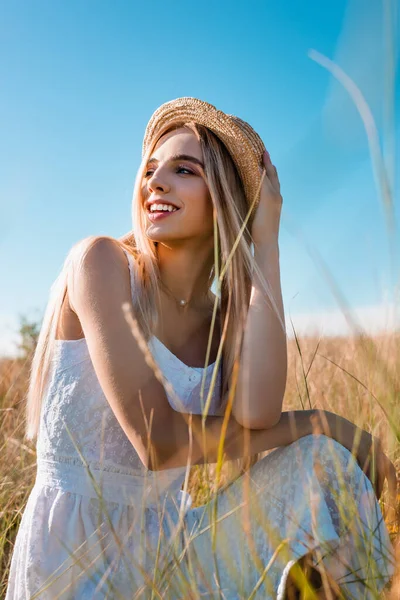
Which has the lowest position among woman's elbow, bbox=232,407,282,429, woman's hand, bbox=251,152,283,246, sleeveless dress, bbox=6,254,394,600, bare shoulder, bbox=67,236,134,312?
sleeveless dress, bbox=6,254,394,600

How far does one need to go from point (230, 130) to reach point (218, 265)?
1.76 feet

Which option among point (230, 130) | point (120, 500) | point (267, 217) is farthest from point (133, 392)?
point (230, 130)

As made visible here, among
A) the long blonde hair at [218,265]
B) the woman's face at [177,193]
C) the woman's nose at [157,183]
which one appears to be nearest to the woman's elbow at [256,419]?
the long blonde hair at [218,265]

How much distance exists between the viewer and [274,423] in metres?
1.97

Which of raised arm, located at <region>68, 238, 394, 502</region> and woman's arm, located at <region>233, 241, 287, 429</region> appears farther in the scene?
woman's arm, located at <region>233, 241, 287, 429</region>

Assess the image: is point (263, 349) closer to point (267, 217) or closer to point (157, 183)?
point (267, 217)

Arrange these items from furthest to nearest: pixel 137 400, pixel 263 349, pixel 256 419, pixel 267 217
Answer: pixel 267 217 → pixel 263 349 → pixel 256 419 → pixel 137 400

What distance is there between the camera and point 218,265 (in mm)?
2482

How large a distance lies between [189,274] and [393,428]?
1636 mm

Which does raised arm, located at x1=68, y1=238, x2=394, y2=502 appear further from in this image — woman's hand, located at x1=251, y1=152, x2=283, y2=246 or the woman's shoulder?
woman's hand, located at x1=251, y1=152, x2=283, y2=246

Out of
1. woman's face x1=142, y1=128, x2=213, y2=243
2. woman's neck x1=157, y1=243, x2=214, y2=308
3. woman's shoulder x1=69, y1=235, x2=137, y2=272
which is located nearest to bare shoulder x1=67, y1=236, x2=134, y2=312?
woman's shoulder x1=69, y1=235, x2=137, y2=272

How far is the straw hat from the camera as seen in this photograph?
243 centimetres

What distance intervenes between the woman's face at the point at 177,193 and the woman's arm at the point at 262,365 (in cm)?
38

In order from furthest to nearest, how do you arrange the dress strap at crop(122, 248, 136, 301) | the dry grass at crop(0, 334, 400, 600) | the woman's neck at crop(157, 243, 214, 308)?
the woman's neck at crop(157, 243, 214, 308), the dress strap at crop(122, 248, 136, 301), the dry grass at crop(0, 334, 400, 600)
